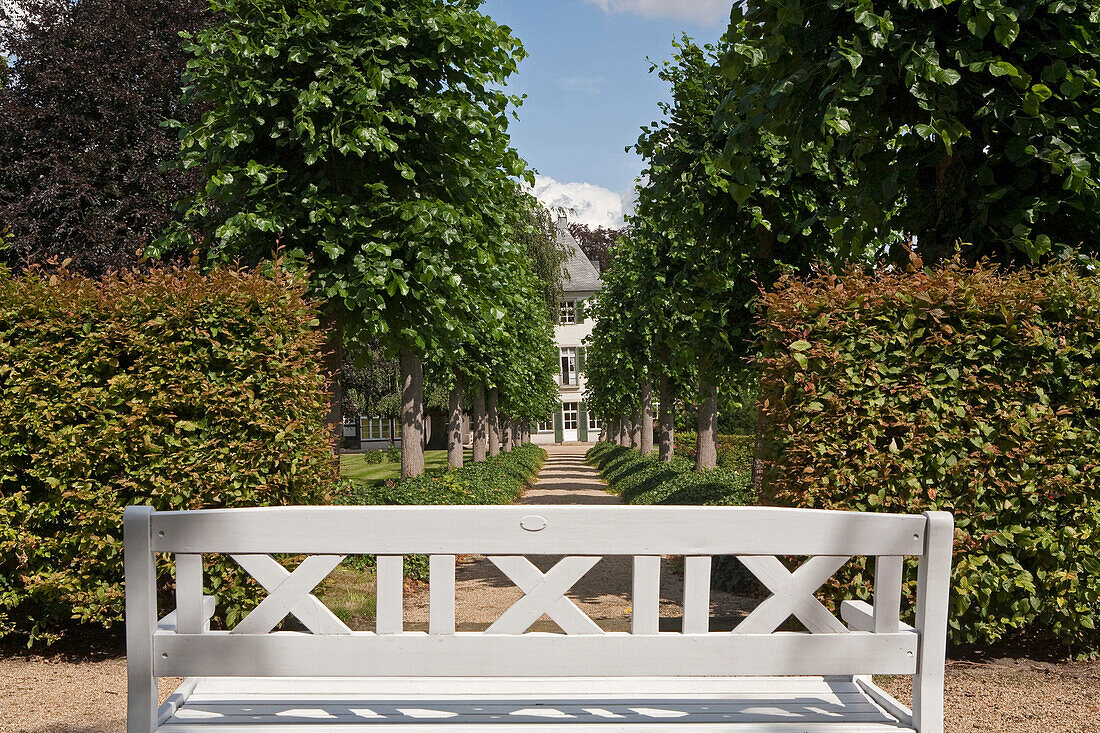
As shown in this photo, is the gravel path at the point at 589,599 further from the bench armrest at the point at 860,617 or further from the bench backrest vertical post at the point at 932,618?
the bench backrest vertical post at the point at 932,618

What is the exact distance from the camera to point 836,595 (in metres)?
4.91

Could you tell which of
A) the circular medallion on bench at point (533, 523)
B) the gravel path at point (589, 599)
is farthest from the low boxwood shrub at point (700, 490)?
the circular medallion on bench at point (533, 523)

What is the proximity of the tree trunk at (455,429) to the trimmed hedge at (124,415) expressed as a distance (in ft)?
40.2

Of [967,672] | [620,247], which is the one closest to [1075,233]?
[967,672]

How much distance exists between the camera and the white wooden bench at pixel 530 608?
217 cm

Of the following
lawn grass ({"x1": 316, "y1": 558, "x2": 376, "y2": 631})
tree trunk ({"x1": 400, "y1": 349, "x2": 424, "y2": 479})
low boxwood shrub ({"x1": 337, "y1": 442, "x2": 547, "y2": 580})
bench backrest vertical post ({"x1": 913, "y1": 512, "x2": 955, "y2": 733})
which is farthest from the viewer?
tree trunk ({"x1": 400, "y1": 349, "x2": 424, "y2": 479})

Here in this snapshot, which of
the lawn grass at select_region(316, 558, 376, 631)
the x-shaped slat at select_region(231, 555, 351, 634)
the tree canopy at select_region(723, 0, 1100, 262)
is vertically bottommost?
the lawn grass at select_region(316, 558, 376, 631)

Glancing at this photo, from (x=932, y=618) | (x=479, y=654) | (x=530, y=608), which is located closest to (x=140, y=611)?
(x=479, y=654)

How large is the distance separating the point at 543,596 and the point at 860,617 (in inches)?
34.5

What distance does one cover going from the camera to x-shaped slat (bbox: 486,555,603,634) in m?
2.22

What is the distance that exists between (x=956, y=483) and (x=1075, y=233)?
1955mm

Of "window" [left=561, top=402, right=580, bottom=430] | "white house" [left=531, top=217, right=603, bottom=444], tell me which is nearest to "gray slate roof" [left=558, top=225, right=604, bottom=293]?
"white house" [left=531, top=217, right=603, bottom=444]

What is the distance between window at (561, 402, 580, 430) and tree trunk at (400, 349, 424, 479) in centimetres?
4911

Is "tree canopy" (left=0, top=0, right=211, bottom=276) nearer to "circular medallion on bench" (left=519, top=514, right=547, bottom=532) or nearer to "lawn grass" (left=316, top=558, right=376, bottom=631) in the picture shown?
"lawn grass" (left=316, top=558, right=376, bottom=631)
